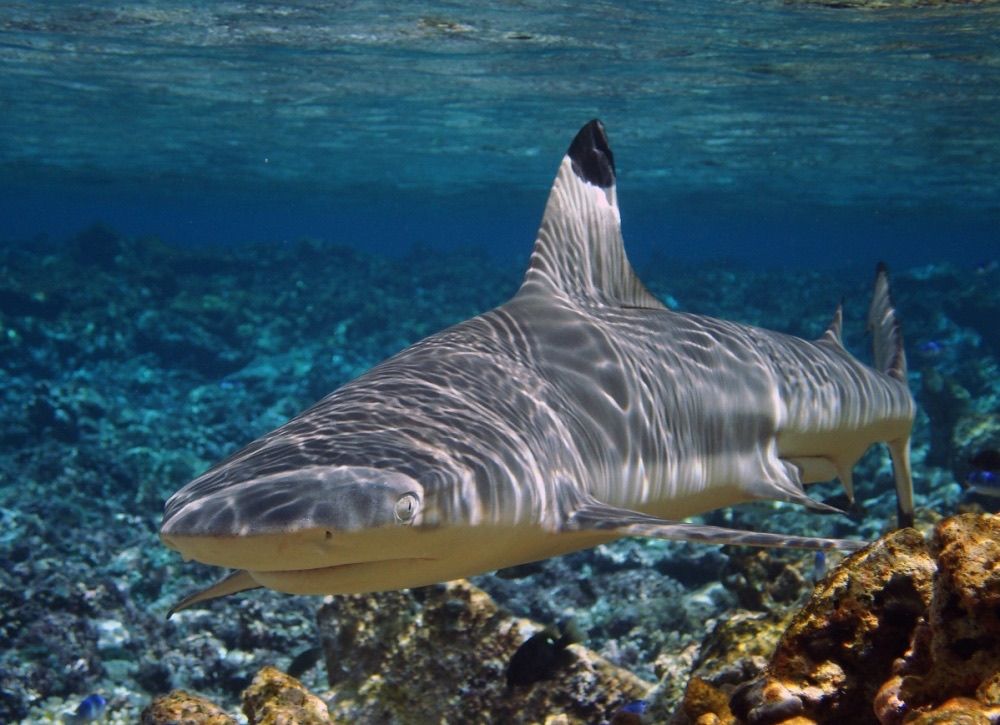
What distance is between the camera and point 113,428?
17.1m

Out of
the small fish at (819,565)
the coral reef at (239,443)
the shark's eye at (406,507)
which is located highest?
the shark's eye at (406,507)

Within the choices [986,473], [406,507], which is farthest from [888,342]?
[406,507]

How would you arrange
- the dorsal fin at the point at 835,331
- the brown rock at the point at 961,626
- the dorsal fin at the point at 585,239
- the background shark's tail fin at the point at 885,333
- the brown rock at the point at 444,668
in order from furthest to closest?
the background shark's tail fin at the point at 885,333 → the dorsal fin at the point at 835,331 → the dorsal fin at the point at 585,239 → the brown rock at the point at 444,668 → the brown rock at the point at 961,626

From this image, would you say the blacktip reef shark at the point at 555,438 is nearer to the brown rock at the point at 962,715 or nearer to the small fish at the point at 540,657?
the brown rock at the point at 962,715

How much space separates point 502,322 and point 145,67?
20569 mm

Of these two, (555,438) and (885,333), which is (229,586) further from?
(885,333)

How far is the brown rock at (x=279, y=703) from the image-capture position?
3.43 meters

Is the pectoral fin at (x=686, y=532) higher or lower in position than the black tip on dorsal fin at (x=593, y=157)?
lower

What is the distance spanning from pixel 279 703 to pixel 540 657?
5.71 feet

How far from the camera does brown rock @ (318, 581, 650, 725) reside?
15.5 ft

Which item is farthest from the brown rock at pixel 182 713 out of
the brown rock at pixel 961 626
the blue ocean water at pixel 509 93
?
the blue ocean water at pixel 509 93

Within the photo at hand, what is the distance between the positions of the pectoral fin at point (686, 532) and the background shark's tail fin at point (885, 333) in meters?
4.06

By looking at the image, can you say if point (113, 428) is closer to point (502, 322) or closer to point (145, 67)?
point (145, 67)

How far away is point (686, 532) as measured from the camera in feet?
9.57
